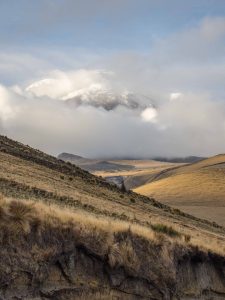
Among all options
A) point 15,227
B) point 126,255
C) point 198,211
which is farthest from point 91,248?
point 198,211

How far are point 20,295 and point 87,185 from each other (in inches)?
1153

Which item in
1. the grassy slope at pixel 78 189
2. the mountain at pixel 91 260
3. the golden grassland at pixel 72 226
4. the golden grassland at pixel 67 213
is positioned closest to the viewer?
the mountain at pixel 91 260

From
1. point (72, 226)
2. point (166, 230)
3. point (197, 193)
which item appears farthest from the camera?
point (197, 193)

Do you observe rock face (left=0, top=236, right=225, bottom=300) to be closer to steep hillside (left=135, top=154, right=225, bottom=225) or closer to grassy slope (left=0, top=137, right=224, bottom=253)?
grassy slope (left=0, top=137, right=224, bottom=253)

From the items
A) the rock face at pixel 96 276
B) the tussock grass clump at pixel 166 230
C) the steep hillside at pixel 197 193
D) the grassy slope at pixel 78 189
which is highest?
the steep hillside at pixel 197 193

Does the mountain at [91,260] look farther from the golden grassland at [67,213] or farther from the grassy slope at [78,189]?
the grassy slope at [78,189]

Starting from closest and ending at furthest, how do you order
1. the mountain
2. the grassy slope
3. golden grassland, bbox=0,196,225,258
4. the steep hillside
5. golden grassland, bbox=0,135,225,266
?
the mountain
golden grassland, bbox=0,196,225,258
golden grassland, bbox=0,135,225,266
the grassy slope
the steep hillside

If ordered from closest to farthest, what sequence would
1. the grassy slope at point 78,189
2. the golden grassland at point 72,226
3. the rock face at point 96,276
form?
the rock face at point 96,276 < the golden grassland at point 72,226 < the grassy slope at point 78,189

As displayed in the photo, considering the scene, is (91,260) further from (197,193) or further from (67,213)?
(197,193)

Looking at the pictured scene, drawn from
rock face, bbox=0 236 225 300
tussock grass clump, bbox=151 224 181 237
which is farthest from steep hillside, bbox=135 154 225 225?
rock face, bbox=0 236 225 300

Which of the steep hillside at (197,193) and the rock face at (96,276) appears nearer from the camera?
the rock face at (96,276)

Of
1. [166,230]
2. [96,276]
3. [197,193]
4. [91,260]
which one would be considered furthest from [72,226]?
[197,193]

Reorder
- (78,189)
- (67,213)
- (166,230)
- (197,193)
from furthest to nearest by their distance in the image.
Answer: (197,193) → (78,189) → (166,230) → (67,213)

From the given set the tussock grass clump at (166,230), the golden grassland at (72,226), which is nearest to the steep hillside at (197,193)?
the tussock grass clump at (166,230)
